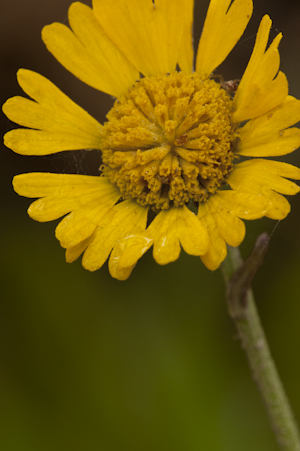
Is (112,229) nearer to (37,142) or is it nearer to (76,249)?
(76,249)

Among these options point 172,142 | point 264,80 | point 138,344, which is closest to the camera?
point 264,80

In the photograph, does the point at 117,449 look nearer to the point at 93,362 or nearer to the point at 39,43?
the point at 93,362

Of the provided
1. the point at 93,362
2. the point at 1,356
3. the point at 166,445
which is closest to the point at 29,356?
the point at 1,356

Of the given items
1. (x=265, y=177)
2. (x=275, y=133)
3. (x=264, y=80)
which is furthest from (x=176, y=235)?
(x=264, y=80)

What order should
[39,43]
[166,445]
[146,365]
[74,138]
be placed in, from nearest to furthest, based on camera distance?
[74,138], [166,445], [146,365], [39,43]

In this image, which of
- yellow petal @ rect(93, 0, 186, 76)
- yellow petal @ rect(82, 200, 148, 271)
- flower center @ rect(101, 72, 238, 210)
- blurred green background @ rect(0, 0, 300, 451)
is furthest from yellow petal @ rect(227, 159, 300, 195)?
blurred green background @ rect(0, 0, 300, 451)

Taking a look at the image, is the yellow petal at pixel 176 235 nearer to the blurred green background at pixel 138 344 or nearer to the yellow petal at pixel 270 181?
the yellow petal at pixel 270 181
